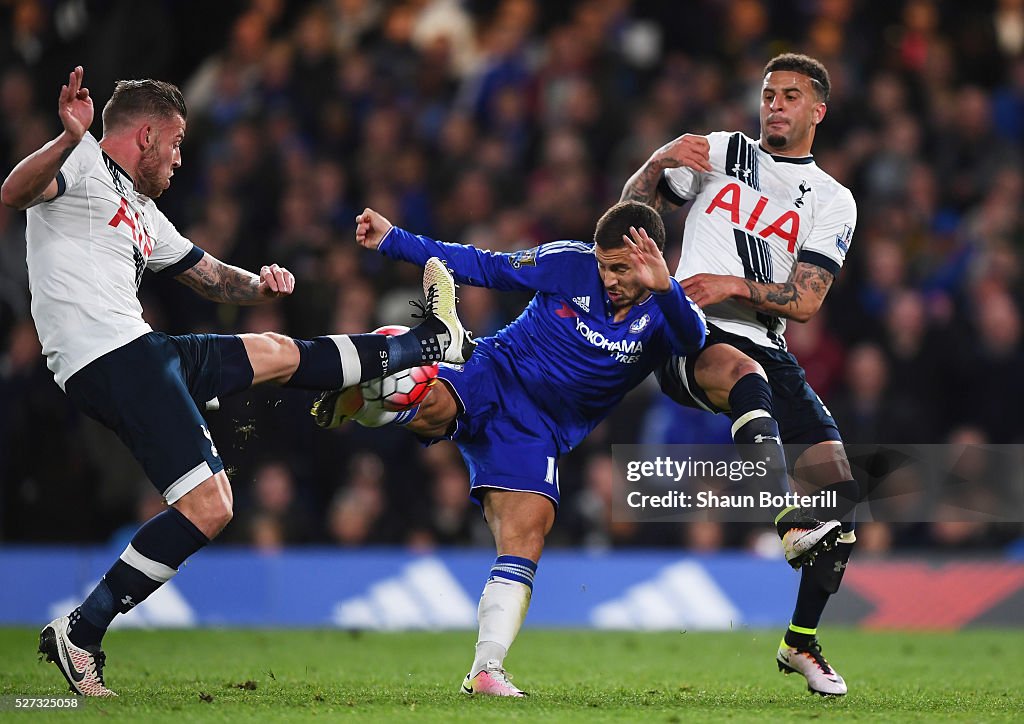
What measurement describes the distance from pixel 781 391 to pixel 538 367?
1.24m

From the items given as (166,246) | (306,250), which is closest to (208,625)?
(306,250)

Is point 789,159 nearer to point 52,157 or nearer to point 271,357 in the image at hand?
point 271,357

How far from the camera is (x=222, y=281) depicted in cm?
692

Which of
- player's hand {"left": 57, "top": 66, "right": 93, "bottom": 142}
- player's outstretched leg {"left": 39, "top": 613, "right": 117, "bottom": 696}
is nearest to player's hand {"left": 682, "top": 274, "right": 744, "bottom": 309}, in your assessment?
player's hand {"left": 57, "top": 66, "right": 93, "bottom": 142}

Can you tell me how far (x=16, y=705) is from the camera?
18.7 feet

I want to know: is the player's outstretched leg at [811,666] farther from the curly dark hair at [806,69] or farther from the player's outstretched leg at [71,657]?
the player's outstretched leg at [71,657]

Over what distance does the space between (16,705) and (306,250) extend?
6919 millimetres

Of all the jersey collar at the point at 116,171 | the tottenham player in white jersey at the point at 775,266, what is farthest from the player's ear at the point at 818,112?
the jersey collar at the point at 116,171

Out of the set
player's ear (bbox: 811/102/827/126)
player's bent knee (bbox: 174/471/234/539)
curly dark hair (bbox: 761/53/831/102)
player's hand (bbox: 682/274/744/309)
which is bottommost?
player's bent knee (bbox: 174/471/234/539)

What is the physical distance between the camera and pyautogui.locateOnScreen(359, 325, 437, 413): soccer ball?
6.68 metres

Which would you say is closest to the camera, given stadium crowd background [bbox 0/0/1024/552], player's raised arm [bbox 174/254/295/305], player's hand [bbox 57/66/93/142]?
player's hand [bbox 57/66/93/142]

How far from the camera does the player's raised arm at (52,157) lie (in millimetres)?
5617

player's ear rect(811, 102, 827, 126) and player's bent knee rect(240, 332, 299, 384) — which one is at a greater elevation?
player's ear rect(811, 102, 827, 126)

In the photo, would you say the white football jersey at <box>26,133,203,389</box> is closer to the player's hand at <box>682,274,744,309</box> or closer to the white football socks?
the white football socks
